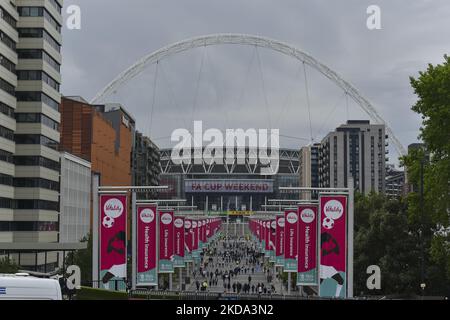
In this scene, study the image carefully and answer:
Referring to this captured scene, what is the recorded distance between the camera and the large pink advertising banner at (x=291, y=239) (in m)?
52.0

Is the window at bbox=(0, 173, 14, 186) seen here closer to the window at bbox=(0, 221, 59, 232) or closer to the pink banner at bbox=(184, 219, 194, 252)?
the window at bbox=(0, 221, 59, 232)

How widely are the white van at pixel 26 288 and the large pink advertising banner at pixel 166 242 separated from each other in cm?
4226

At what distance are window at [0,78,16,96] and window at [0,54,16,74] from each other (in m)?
1.84

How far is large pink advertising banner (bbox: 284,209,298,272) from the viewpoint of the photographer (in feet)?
171

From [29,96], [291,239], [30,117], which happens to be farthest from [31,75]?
[291,239]

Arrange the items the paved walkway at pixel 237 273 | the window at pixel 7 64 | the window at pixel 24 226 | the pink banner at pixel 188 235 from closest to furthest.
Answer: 1. the pink banner at pixel 188 235
2. the paved walkway at pixel 237 273
3. the window at pixel 7 64
4. the window at pixel 24 226

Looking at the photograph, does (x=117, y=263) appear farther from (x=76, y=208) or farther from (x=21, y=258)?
(x=76, y=208)

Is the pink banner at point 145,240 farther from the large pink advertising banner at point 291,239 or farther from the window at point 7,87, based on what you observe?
the window at point 7,87

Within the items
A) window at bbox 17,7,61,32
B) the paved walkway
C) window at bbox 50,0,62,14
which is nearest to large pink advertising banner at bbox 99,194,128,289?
the paved walkway

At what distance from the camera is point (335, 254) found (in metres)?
35.5

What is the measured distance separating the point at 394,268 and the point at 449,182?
425 inches

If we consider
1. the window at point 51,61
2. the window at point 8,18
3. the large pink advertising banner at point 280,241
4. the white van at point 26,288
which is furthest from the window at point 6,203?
the white van at point 26,288

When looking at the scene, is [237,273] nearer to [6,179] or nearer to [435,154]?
[6,179]
